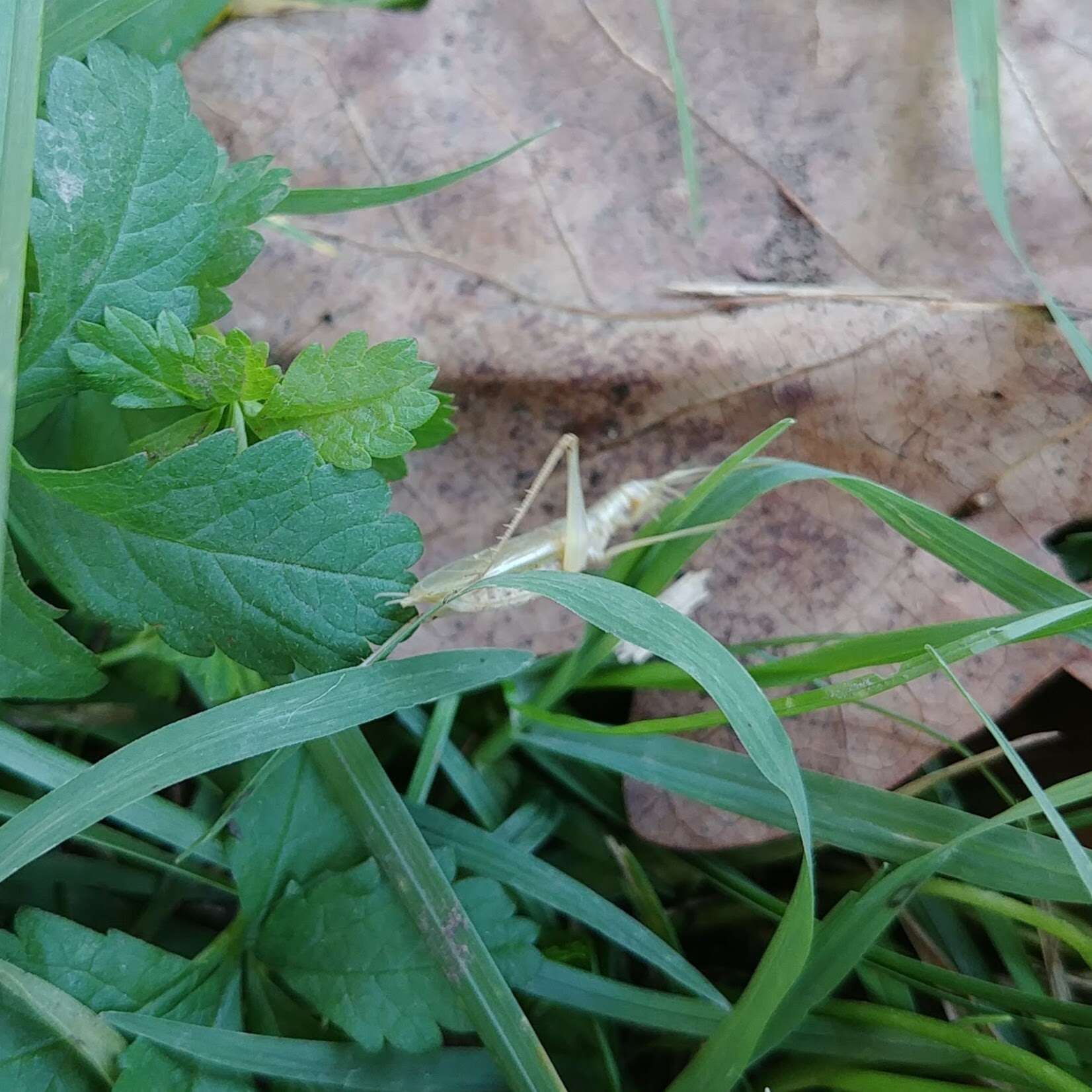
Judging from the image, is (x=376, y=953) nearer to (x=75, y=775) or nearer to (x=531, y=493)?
(x=75, y=775)

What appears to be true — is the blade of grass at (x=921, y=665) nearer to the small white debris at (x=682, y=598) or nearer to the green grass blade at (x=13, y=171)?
the small white debris at (x=682, y=598)

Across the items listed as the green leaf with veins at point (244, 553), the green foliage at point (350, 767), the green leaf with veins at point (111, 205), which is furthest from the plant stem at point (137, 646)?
the green leaf with veins at point (111, 205)

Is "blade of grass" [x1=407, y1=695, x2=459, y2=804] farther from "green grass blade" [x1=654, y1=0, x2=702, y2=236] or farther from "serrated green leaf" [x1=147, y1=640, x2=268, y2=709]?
"green grass blade" [x1=654, y1=0, x2=702, y2=236]

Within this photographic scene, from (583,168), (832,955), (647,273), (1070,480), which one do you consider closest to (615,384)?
(647,273)

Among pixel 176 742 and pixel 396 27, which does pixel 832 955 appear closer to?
pixel 176 742

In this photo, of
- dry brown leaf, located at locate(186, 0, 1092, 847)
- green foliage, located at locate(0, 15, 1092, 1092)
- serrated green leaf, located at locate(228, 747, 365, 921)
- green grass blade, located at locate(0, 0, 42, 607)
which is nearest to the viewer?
green grass blade, located at locate(0, 0, 42, 607)

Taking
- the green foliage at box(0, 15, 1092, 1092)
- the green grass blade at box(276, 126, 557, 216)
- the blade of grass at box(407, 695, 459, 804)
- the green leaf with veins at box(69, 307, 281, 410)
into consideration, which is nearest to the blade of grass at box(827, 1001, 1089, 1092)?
the green foliage at box(0, 15, 1092, 1092)
